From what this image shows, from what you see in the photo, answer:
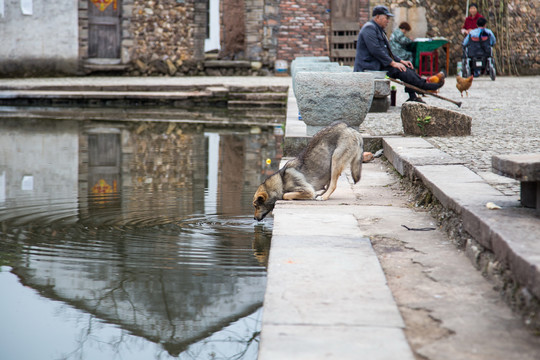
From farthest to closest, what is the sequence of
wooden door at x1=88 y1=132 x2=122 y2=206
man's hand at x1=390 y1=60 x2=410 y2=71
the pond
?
man's hand at x1=390 y1=60 x2=410 y2=71, wooden door at x1=88 y1=132 x2=122 y2=206, the pond

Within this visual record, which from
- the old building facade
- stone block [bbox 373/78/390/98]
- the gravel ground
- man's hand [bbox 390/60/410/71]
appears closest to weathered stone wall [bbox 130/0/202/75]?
the old building facade

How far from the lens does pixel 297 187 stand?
5.51 meters

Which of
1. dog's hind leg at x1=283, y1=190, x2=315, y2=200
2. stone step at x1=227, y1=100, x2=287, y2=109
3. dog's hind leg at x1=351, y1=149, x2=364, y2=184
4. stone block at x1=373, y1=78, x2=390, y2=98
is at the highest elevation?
stone block at x1=373, y1=78, x2=390, y2=98

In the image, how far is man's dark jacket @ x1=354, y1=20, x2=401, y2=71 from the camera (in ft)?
33.8

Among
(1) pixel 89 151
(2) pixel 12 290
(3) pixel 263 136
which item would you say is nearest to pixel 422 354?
(2) pixel 12 290

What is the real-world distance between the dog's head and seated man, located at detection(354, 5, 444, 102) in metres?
5.43

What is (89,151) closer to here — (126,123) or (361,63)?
(126,123)

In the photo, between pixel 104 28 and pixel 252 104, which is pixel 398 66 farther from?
pixel 104 28

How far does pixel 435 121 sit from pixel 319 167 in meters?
2.74

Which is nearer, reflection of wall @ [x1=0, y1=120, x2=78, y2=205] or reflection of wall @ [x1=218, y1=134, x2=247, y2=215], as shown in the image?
reflection of wall @ [x1=218, y1=134, x2=247, y2=215]

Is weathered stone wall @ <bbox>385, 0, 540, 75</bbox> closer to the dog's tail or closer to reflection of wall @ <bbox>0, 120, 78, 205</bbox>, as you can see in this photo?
reflection of wall @ <bbox>0, 120, 78, 205</bbox>

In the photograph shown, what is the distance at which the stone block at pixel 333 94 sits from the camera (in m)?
7.55

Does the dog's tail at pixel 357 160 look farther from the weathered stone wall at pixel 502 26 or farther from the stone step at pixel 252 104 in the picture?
the weathered stone wall at pixel 502 26

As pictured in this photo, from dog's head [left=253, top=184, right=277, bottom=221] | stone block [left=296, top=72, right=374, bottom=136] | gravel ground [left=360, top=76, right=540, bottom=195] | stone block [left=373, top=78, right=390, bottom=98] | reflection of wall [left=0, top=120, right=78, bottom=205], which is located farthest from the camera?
stone block [left=373, top=78, right=390, bottom=98]
